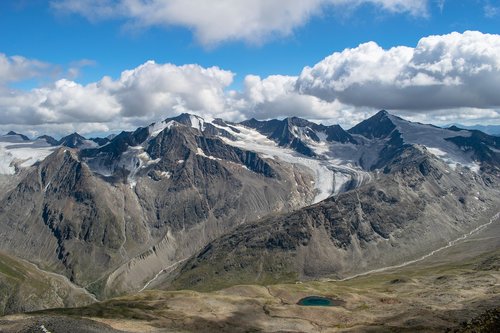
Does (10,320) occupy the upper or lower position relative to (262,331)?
upper

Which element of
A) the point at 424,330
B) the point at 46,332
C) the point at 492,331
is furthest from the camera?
the point at 424,330

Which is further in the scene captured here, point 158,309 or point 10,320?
point 158,309

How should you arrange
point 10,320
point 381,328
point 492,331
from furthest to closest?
point 381,328
point 10,320
point 492,331

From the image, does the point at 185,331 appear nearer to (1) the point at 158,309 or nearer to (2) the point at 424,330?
(1) the point at 158,309

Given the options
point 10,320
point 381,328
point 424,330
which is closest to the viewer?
point 10,320

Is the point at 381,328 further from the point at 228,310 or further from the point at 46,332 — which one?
the point at 46,332

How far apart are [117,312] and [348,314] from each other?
93.5m

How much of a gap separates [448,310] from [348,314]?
1504 inches

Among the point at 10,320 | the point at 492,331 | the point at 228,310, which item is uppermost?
the point at 492,331

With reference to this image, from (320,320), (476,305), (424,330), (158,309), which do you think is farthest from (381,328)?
(158,309)

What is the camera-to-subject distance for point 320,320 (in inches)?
7234

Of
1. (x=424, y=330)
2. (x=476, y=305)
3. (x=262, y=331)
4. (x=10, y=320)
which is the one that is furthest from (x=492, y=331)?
(x=10, y=320)

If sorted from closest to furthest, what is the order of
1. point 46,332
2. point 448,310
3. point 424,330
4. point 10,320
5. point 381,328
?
point 46,332 → point 10,320 → point 424,330 → point 381,328 → point 448,310

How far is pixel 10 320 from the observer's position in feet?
433
